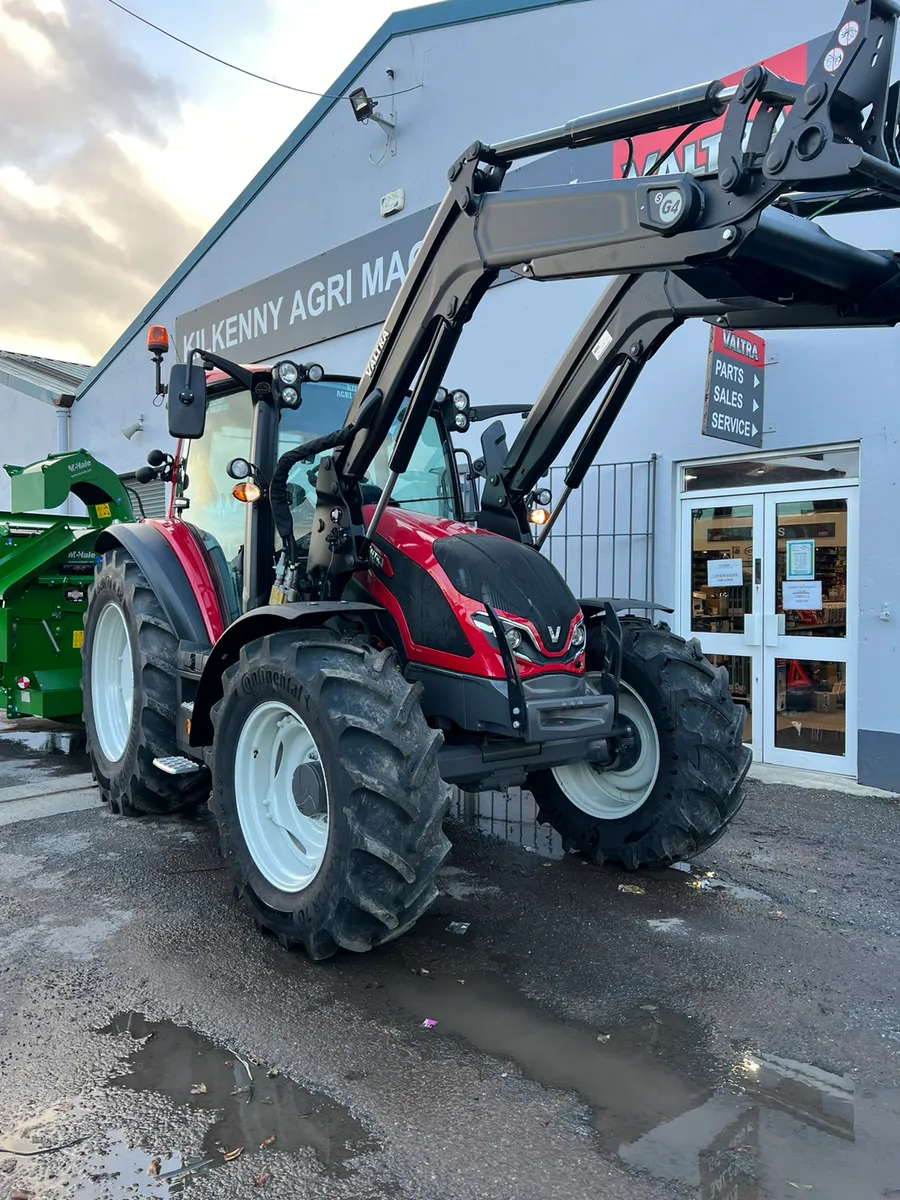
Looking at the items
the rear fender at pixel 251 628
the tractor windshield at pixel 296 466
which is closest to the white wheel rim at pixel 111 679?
the tractor windshield at pixel 296 466

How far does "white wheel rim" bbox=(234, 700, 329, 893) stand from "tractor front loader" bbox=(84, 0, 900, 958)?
1 centimetres

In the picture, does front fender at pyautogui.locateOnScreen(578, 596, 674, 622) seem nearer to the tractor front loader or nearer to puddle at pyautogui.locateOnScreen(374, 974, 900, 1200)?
the tractor front loader

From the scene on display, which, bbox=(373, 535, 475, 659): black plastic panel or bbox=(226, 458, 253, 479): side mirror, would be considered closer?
bbox=(373, 535, 475, 659): black plastic panel

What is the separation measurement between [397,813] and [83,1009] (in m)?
1.31

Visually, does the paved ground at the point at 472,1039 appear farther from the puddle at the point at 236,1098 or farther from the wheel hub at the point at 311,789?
the wheel hub at the point at 311,789

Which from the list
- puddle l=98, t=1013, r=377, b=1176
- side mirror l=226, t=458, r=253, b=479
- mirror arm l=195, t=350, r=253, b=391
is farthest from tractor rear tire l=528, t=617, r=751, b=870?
puddle l=98, t=1013, r=377, b=1176

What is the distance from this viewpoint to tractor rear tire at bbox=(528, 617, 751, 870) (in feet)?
14.3

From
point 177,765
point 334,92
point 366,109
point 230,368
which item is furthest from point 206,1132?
point 334,92

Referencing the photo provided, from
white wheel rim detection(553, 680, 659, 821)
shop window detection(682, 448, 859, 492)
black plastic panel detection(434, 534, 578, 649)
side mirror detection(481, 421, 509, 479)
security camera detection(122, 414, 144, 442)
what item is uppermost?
security camera detection(122, 414, 144, 442)

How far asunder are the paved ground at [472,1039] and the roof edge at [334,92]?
316 inches

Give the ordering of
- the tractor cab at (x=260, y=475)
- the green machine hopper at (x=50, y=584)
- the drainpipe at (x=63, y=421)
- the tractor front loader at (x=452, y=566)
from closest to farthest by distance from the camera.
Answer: the tractor front loader at (x=452, y=566), the tractor cab at (x=260, y=475), the green machine hopper at (x=50, y=584), the drainpipe at (x=63, y=421)

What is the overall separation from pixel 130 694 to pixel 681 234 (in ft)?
14.1

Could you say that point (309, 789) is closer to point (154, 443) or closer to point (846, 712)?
point (846, 712)

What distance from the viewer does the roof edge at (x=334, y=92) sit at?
9062 mm
